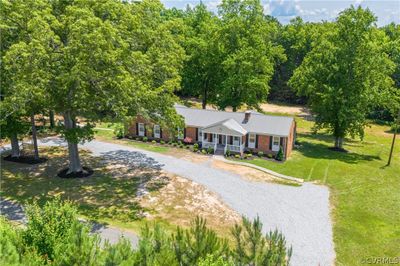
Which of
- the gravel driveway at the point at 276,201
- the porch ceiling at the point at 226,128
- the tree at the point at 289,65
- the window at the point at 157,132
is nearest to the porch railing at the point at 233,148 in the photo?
the porch ceiling at the point at 226,128

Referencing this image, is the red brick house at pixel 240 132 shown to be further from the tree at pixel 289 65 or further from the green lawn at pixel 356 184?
the tree at pixel 289 65

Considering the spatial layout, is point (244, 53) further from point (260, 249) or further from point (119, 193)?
point (260, 249)

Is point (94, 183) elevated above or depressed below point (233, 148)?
below

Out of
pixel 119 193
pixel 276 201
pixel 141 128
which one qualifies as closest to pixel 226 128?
pixel 141 128

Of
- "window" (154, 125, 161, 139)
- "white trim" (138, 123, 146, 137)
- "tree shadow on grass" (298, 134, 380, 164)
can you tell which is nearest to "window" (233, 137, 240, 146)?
"tree shadow on grass" (298, 134, 380, 164)

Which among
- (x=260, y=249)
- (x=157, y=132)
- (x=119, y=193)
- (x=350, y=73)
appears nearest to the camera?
(x=260, y=249)

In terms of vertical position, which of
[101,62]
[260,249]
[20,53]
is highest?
Result: [20,53]

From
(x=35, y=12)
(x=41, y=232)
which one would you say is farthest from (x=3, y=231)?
(x=35, y=12)
